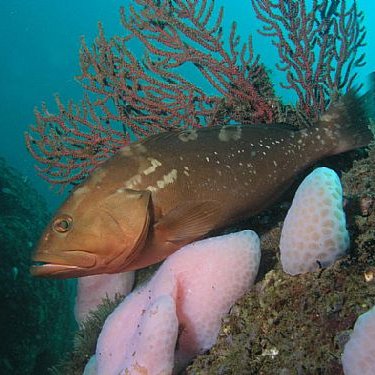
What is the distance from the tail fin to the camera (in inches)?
157

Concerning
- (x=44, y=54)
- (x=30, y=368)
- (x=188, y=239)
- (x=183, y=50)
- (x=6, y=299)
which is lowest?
(x=30, y=368)

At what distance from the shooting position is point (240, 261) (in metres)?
2.61

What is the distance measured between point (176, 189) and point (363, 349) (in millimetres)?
2041

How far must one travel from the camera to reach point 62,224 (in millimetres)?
3066

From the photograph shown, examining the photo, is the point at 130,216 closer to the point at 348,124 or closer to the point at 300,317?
the point at 300,317

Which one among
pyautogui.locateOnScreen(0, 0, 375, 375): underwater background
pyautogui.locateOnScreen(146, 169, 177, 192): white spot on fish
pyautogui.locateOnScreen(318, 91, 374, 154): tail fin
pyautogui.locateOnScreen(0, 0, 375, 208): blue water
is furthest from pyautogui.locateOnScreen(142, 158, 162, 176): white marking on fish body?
pyautogui.locateOnScreen(0, 0, 375, 208): blue water

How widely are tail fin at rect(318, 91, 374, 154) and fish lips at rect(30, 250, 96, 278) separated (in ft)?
9.11

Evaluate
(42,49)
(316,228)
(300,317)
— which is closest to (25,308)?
(300,317)

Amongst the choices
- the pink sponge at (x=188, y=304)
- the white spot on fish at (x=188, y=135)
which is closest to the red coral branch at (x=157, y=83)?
the white spot on fish at (x=188, y=135)

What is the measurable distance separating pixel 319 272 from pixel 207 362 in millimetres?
938

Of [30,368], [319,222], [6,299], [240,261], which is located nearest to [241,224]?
[240,261]

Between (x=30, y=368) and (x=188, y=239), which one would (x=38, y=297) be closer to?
(x=30, y=368)

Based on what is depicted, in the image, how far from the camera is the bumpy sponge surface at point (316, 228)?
228 cm

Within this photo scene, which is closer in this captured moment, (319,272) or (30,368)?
(319,272)
